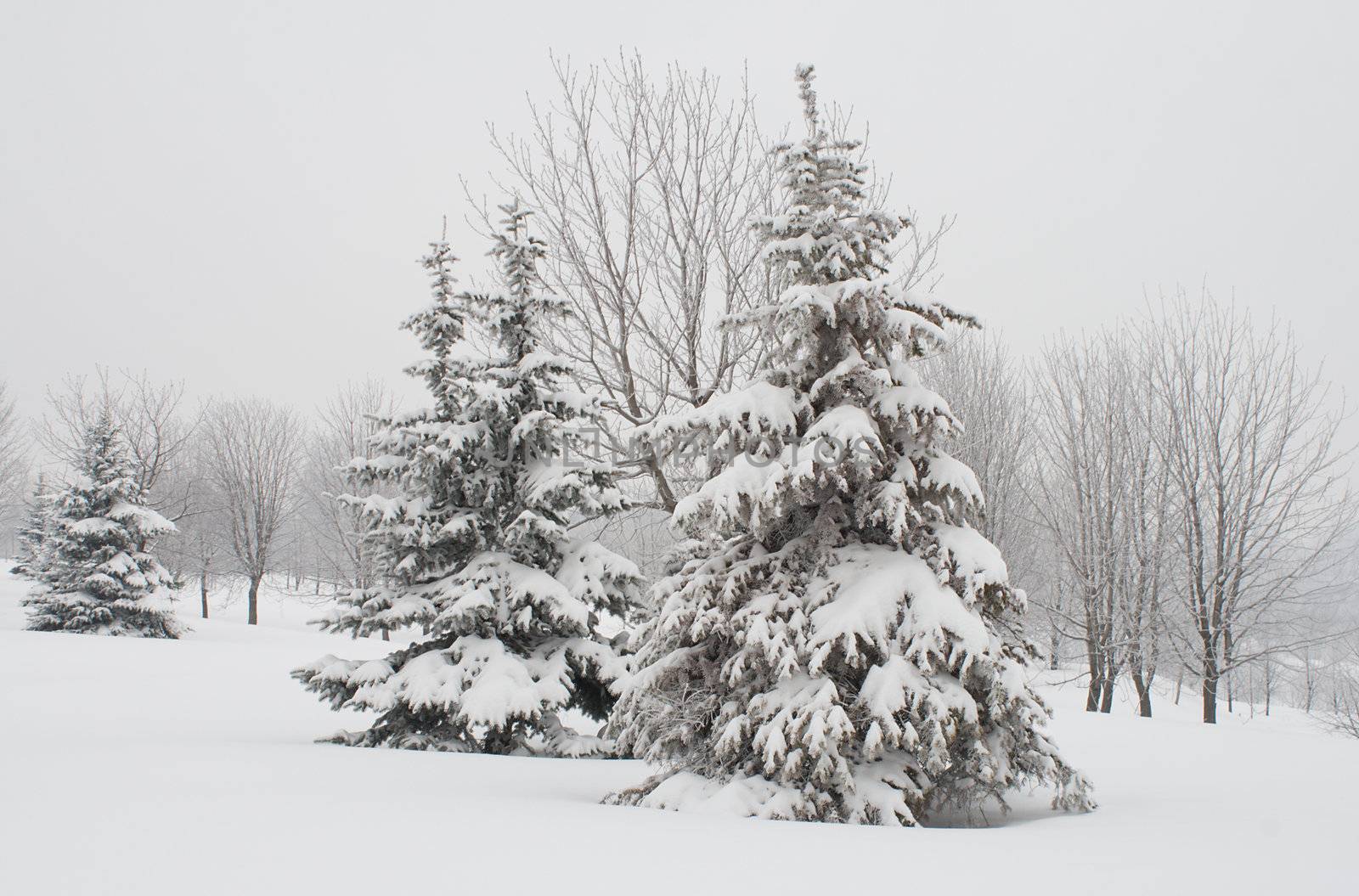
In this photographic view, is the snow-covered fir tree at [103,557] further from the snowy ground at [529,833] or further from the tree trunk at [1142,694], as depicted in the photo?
the tree trunk at [1142,694]

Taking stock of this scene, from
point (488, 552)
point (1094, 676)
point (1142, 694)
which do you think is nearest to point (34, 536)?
point (488, 552)

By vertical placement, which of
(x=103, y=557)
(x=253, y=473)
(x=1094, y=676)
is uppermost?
(x=253, y=473)

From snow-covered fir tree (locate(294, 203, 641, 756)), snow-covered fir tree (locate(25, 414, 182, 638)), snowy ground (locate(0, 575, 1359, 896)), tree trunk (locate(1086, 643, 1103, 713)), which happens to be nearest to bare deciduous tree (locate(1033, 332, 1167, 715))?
tree trunk (locate(1086, 643, 1103, 713))

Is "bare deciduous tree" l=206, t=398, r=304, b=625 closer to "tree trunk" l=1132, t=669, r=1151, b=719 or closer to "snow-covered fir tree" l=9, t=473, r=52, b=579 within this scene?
"snow-covered fir tree" l=9, t=473, r=52, b=579

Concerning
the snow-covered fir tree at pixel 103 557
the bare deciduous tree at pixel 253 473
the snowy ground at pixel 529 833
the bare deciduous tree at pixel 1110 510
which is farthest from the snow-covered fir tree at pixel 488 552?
the bare deciduous tree at pixel 253 473

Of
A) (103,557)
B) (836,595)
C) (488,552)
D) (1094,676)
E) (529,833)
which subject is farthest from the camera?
(103,557)

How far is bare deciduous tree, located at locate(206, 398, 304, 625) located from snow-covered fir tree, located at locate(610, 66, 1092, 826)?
22.5 metres

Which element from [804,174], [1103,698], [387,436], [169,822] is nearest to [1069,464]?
[1103,698]

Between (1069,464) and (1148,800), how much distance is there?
10642mm

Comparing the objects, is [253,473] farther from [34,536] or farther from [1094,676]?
[1094,676]

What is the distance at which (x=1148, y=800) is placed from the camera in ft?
17.6

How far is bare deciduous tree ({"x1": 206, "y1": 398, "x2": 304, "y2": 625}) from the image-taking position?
A: 2397cm

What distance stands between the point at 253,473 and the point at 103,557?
7.70 meters

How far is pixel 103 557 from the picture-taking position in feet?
55.8
